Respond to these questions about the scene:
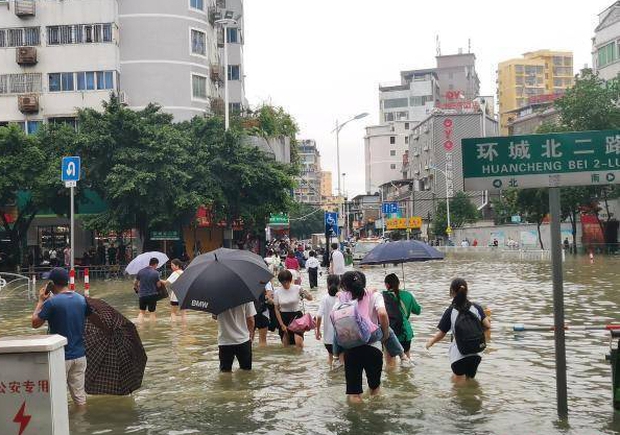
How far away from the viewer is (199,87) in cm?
4659

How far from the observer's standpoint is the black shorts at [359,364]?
26.1 feet

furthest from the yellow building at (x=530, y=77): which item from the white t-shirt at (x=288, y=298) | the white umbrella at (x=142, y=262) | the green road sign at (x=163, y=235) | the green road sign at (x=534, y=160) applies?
the green road sign at (x=534, y=160)

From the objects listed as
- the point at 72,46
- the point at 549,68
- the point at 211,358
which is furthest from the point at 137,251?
the point at 549,68

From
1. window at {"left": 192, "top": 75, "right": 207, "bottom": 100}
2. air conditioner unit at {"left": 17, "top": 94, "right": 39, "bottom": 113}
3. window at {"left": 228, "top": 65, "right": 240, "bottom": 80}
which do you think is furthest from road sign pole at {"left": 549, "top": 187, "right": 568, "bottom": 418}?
window at {"left": 228, "top": 65, "right": 240, "bottom": 80}

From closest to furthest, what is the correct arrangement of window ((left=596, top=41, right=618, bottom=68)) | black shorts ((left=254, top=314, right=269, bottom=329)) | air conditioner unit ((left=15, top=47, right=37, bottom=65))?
black shorts ((left=254, top=314, right=269, bottom=329)) → air conditioner unit ((left=15, top=47, right=37, bottom=65)) → window ((left=596, top=41, right=618, bottom=68))

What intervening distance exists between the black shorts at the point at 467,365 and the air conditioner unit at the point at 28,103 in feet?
130

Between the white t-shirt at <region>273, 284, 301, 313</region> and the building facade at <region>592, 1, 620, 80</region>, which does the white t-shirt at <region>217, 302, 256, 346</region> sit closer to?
the white t-shirt at <region>273, 284, 301, 313</region>

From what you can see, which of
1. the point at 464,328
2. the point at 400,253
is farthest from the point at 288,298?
the point at 464,328

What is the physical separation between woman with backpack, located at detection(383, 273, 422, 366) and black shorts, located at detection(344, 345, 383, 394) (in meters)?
2.30

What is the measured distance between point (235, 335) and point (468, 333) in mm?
3005

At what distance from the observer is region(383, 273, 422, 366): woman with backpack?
10491 millimetres

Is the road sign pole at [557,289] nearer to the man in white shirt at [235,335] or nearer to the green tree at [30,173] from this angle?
the man in white shirt at [235,335]

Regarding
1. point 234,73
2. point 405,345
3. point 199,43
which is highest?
point 234,73

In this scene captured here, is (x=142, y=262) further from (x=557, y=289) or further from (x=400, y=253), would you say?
(x=557, y=289)
